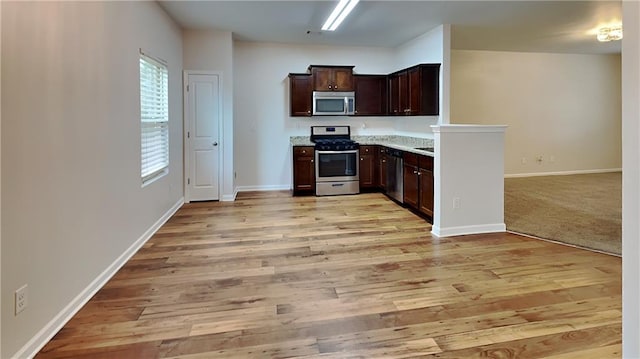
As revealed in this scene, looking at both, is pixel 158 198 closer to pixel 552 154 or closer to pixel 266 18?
pixel 266 18

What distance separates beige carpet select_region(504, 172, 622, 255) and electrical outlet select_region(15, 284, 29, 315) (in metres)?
4.43

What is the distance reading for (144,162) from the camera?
4.09 m

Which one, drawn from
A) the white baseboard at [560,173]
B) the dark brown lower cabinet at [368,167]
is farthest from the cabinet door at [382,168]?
the white baseboard at [560,173]

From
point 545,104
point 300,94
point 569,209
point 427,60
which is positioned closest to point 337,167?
point 300,94

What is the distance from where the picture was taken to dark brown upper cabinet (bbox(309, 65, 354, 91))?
6691 millimetres

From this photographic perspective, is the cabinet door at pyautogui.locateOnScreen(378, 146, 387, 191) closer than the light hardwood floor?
No

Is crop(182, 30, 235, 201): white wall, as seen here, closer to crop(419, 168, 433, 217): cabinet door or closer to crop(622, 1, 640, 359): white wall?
crop(419, 168, 433, 217): cabinet door

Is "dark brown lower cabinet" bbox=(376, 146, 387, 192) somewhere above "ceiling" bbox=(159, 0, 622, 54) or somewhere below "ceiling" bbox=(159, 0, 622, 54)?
below

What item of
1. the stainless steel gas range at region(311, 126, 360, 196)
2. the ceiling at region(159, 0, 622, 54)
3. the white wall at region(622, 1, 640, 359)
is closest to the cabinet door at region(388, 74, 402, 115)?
the ceiling at region(159, 0, 622, 54)

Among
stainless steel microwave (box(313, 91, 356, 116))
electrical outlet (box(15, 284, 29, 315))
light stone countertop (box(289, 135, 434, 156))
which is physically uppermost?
stainless steel microwave (box(313, 91, 356, 116))

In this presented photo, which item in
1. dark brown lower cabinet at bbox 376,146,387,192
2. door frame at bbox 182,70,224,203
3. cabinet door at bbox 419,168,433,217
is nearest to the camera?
cabinet door at bbox 419,168,433,217

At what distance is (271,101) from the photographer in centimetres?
700

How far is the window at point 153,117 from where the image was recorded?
13.4ft

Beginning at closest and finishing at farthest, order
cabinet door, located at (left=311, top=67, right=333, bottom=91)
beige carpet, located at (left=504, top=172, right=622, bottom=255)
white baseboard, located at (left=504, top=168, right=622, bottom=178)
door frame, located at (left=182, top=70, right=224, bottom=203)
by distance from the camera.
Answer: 1. beige carpet, located at (left=504, top=172, right=622, bottom=255)
2. door frame, located at (left=182, top=70, right=224, bottom=203)
3. cabinet door, located at (left=311, top=67, right=333, bottom=91)
4. white baseboard, located at (left=504, top=168, right=622, bottom=178)
